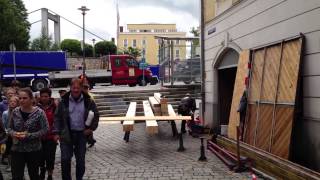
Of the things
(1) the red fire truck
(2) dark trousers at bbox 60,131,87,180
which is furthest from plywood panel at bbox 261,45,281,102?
(1) the red fire truck

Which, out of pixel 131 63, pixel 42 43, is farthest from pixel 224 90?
pixel 42 43

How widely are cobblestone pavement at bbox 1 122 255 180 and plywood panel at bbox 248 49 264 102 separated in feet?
4.86

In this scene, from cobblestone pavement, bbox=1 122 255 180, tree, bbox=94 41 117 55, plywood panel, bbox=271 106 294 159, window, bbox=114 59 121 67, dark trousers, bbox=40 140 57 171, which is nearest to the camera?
dark trousers, bbox=40 140 57 171

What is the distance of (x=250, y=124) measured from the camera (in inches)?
409

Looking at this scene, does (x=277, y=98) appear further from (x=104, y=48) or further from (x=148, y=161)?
(x=104, y=48)

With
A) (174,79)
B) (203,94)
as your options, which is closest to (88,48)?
(174,79)

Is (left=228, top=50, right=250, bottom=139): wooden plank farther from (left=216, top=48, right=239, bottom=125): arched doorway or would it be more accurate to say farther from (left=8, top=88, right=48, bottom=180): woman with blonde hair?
(left=8, top=88, right=48, bottom=180): woman with blonde hair

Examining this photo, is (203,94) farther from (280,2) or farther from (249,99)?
(280,2)

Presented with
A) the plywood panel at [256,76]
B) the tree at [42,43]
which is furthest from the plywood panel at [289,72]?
the tree at [42,43]

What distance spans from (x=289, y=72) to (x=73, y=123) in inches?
144

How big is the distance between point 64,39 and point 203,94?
216ft

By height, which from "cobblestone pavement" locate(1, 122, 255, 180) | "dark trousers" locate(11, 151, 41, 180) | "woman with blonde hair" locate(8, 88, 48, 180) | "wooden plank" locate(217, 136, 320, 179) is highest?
"woman with blonde hair" locate(8, 88, 48, 180)

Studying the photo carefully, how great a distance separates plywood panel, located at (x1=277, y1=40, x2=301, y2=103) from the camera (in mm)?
8273

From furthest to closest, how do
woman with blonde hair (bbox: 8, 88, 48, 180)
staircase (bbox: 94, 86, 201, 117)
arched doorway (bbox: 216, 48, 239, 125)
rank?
staircase (bbox: 94, 86, 201, 117)
arched doorway (bbox: 216, 48, 239, 125)
woman with blonde hair (bbox: 8, 88, 48, 180)
